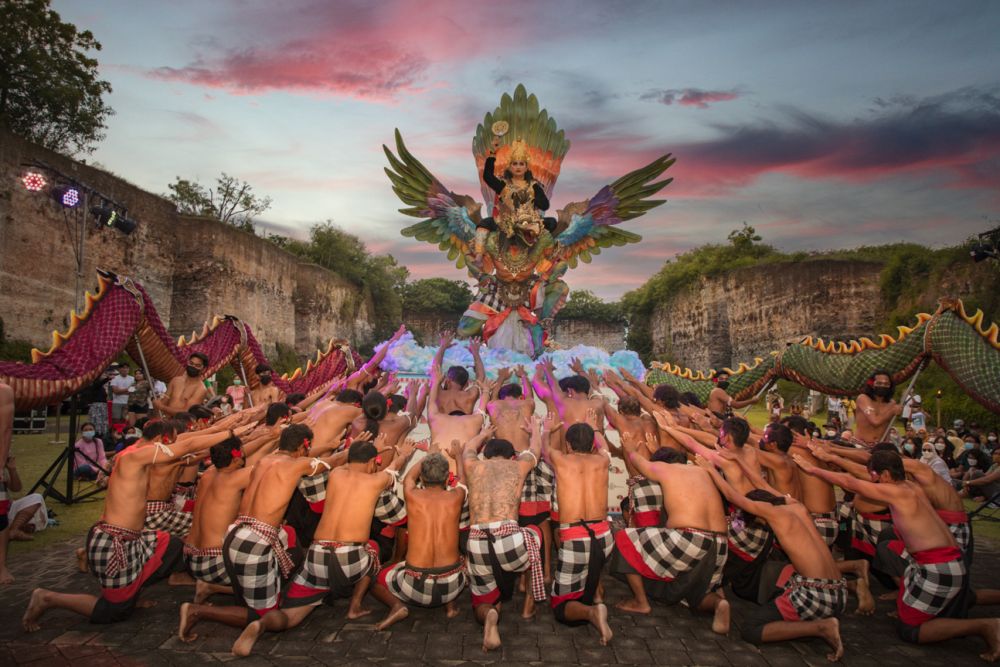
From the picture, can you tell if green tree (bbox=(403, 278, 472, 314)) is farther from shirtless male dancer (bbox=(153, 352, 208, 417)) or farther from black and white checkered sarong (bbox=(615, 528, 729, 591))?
black and white checkered sarong (bbox=(615, 528, 729, 591))

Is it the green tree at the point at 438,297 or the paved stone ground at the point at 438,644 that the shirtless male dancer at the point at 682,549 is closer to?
the paved stone ground at the point at 438,644

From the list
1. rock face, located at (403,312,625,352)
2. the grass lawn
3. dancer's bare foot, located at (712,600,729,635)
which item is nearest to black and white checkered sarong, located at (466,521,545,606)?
dancer's bare foot, located at (712,600,729,635)

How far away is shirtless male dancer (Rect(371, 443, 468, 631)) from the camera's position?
3.84 meters

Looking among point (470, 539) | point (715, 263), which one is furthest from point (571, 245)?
point (715, 263)

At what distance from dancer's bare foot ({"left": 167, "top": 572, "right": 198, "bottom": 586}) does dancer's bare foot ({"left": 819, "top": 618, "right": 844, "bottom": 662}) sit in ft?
14.7

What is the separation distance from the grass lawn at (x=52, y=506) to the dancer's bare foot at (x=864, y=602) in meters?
Result: 6.82

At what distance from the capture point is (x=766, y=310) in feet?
86.9

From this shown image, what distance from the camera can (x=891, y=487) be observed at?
381 cm

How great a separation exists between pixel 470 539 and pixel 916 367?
604cm

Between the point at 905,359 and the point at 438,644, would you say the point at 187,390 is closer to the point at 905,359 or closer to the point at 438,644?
the point at 438,644

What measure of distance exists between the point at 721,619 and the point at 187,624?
3.42 meters

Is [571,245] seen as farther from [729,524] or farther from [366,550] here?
[366,550]

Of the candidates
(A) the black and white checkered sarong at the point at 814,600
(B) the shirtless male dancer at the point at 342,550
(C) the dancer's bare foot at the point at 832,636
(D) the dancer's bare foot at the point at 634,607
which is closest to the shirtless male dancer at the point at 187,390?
(B) the shirtless male dancer at the point at 342,550

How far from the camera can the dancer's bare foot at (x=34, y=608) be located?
3703mm
